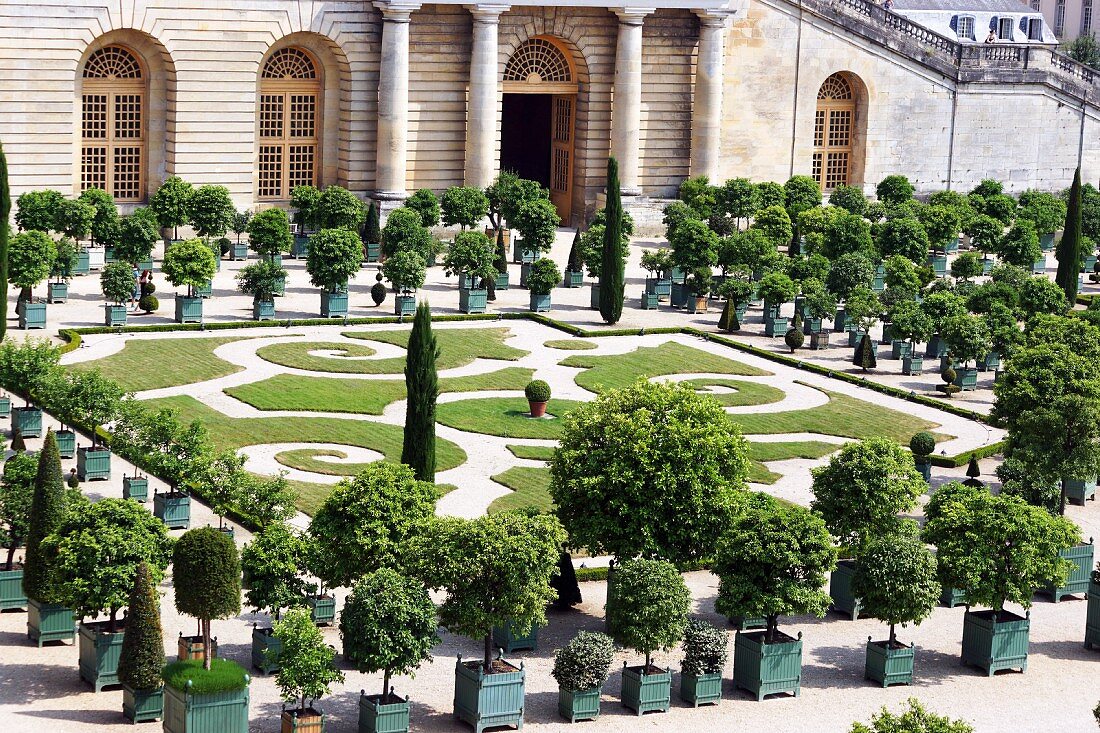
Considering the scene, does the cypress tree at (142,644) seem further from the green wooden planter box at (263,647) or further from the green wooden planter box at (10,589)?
the green wooden planter box at (10,589)

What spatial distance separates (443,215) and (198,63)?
11.7m

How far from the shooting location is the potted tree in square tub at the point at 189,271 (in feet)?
222

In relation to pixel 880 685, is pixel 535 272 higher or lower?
higher

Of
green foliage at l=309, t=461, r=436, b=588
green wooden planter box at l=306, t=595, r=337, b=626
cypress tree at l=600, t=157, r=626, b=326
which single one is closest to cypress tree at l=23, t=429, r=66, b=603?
green foliage at l=309, t=461, r=436, b=588

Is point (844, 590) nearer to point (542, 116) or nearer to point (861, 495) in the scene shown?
point (861, 495)

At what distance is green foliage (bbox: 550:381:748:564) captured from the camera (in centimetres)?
4162

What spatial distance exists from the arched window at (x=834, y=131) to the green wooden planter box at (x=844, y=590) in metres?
55.1

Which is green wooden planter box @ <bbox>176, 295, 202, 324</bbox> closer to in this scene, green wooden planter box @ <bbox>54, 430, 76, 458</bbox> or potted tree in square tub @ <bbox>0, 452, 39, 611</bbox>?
green wooden planter box @ <bbox>54, 430, 76, 458</bbox>

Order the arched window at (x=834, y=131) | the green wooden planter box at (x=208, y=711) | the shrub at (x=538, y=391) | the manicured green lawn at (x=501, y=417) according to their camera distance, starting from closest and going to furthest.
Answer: the green wooden planter box at (x=208, y=711) → the manicured green lawn at (x=501, y=417) → the shrub at (x=538, y=391) → the arched window at (x=834, y=131)

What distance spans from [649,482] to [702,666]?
443 centimetres

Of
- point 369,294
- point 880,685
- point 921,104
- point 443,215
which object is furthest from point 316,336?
Result: point 921,104

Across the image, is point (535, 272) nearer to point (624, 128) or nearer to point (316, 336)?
point (316, 336)

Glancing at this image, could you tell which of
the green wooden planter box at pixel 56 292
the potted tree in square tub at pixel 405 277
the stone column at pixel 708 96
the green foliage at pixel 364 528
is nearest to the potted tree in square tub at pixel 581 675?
the green foliage at pixel 364 528

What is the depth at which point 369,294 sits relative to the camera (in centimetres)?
7581
